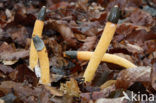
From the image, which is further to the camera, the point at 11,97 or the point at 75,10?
the point at 75,10

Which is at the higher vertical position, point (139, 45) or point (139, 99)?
point (139, 99)

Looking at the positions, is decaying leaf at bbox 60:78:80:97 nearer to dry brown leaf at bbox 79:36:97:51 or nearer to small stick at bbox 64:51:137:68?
small stick at bbox 64:51:137:68

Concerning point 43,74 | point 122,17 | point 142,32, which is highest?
point 43,74

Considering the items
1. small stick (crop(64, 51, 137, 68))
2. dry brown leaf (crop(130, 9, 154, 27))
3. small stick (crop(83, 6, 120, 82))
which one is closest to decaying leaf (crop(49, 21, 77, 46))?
small stick (crop(64, 51, 137, 68))

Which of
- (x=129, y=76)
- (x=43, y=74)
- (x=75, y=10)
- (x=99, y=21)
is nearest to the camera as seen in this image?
(x=129, y=76)

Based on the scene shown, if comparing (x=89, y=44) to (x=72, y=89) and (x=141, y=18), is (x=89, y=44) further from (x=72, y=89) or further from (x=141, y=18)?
(x=141, y=18)

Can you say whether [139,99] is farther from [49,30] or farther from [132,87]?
[49,30]

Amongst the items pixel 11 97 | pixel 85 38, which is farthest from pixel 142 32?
pixel 11 97

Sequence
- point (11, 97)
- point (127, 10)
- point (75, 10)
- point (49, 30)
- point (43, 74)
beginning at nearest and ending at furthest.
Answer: point (11, 97)
point (43, 74)
point (49, 30)
point (75, 10)
point (127, 10)
